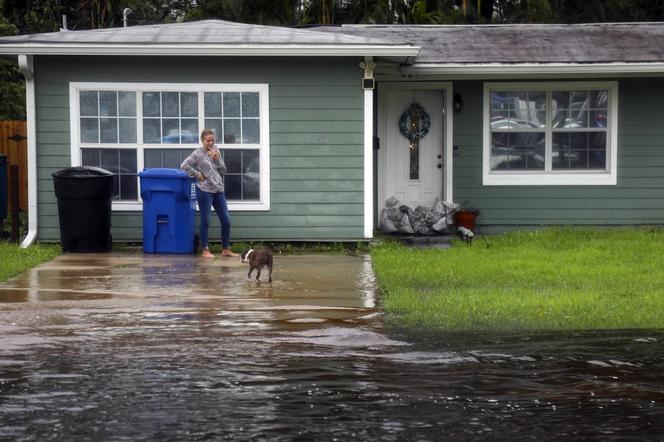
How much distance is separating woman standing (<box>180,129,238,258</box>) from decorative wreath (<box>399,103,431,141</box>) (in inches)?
173

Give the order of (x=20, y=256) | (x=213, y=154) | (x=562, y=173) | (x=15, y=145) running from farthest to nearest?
(x=15, y=145), (x=562, y=173), (x=213, y=154), (x=20, y=256)

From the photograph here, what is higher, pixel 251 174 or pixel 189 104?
pixel 189 104

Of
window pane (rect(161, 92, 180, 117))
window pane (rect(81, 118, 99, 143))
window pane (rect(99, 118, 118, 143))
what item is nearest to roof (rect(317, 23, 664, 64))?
window pane (rect(161, 92, 180, 117))

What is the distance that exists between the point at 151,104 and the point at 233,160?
1500 mm

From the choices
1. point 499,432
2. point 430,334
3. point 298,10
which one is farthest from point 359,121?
point 298,10

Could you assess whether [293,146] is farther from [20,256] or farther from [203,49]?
[20,256]

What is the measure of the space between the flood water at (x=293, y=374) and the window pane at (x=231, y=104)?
188 inches

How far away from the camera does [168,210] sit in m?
15.2

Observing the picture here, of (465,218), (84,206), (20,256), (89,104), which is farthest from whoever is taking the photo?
(465,218)

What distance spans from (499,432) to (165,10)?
1392 inches

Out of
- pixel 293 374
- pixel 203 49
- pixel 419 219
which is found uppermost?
pixel 203 49

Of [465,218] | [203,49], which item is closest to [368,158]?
[465,218]

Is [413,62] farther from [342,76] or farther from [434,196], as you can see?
[434,196]

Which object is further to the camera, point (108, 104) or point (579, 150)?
point (579, 150)
